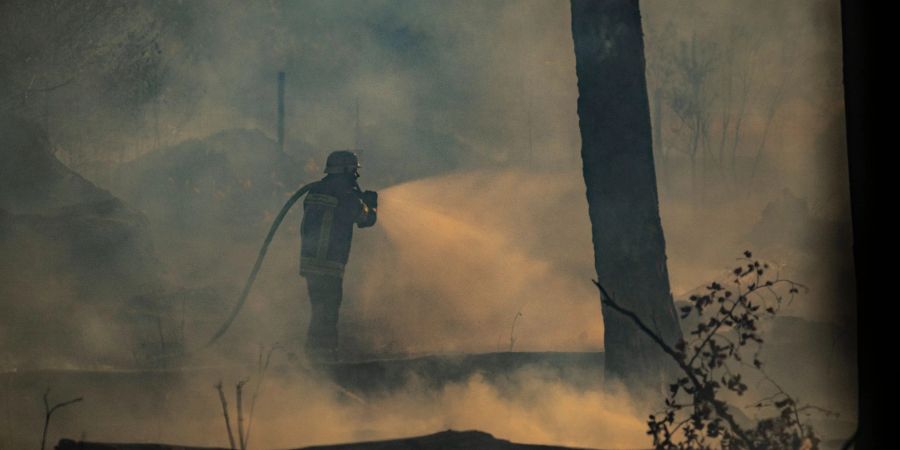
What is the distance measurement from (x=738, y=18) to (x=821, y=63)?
0.49m

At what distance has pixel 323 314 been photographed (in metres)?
5.47

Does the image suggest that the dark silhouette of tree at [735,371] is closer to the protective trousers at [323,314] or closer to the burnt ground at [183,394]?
the burnt ground at [183,394]

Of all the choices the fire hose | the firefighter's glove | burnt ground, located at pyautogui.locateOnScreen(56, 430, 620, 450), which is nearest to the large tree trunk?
burnt ground, located at pyautogui.locateOnScreen(56, 430, 620, 450)

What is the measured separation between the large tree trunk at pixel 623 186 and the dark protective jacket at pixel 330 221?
1230 millimetres

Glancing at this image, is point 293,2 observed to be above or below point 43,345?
above

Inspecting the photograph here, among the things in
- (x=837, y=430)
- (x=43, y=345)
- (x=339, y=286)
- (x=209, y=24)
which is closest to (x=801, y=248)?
(x=837, y=430)

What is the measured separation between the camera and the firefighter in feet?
18.0

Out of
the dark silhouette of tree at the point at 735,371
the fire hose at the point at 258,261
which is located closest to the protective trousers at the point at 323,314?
the fire hose at the point at 258,261

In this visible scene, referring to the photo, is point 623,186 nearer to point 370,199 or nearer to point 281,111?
point 370,199

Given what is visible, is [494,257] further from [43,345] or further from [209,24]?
[43,345]

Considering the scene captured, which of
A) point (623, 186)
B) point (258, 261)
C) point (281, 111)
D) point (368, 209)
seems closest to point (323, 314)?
point (258, 261)

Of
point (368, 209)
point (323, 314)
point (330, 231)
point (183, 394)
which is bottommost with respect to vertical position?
point (183, 394)

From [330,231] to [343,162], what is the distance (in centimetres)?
40

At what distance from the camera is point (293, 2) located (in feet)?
18.2
